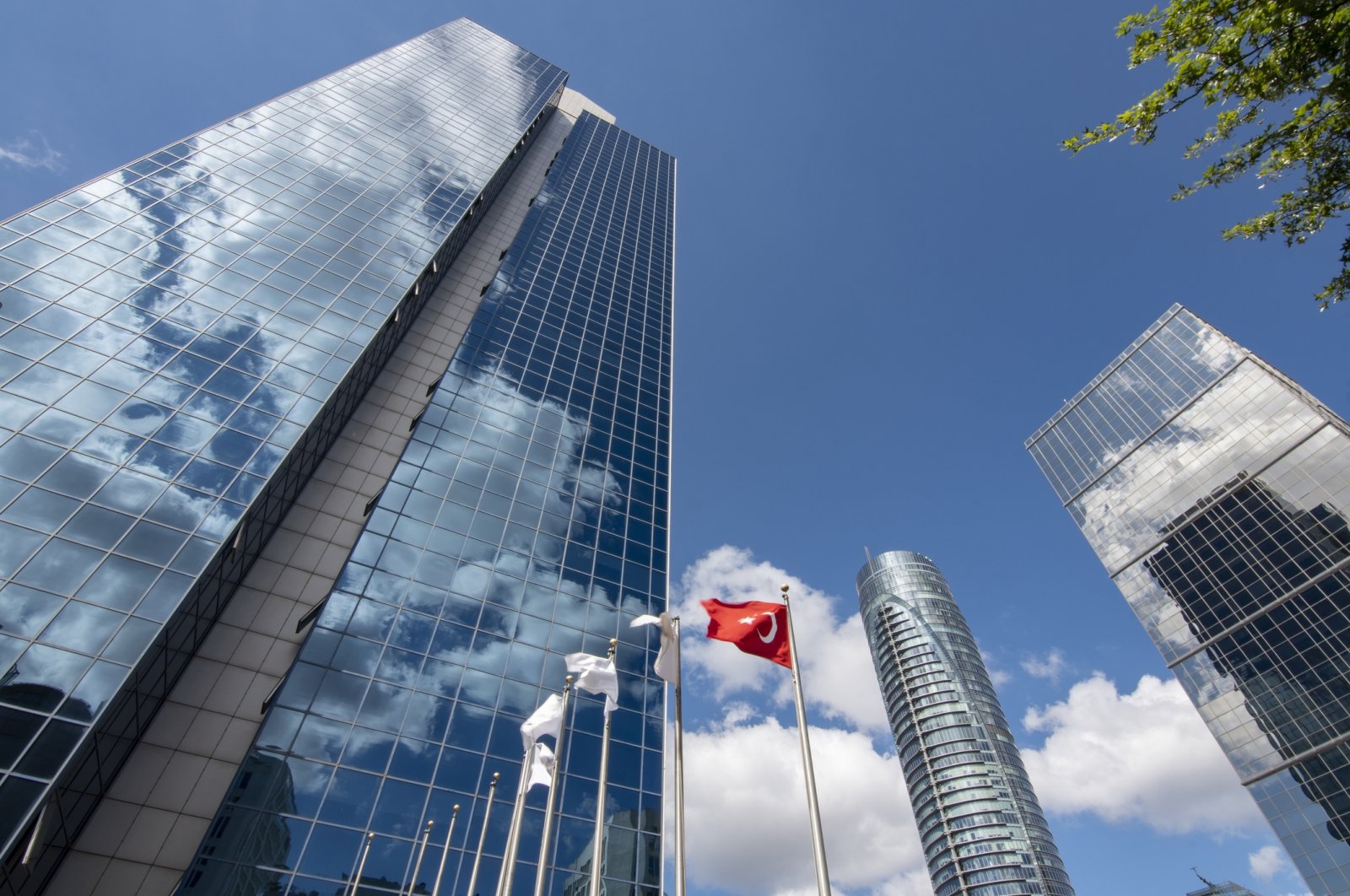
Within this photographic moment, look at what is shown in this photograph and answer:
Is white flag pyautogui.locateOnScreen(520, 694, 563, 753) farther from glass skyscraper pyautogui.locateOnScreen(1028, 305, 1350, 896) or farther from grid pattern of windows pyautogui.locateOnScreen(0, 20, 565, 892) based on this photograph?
glass skyscraper pyautogui.locateOnScreen(1028, 305, 1350, 896)

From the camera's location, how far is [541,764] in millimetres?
20094

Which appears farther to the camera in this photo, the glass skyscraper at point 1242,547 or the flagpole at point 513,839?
the glass skyscraper at point 1242,547

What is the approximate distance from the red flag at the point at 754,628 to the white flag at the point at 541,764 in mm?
6979

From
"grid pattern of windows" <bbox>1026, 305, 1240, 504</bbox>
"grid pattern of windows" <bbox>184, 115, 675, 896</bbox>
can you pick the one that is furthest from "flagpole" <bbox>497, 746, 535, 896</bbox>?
"grid pattern of windows" <bbox>1026, 305, 1240, 504</bbox>

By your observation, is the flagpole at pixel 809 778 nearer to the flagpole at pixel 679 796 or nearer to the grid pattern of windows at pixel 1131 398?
the flagpole at pixel 679 796

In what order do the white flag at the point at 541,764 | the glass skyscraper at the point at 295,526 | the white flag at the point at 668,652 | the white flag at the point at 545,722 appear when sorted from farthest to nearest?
the glass skyscraper at the point at 295,526, the white flag at the point at 541,764, the white flag at the point at 545,722, the white flag at the point at 668,652

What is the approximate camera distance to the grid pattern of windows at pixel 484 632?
26719mm

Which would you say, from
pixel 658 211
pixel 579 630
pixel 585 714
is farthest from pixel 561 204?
pixel 585 714

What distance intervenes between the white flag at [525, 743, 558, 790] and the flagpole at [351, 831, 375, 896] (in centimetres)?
1044

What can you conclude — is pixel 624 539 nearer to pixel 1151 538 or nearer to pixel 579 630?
pixel 579 630

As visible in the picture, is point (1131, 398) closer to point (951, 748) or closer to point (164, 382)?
point (951, 748)

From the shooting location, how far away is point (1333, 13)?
41.9 feet

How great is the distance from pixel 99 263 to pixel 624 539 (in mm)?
32692

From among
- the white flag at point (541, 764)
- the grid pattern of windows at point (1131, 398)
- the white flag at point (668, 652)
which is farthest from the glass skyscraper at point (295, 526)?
the grid pattern of windows at point (1131, 398)
